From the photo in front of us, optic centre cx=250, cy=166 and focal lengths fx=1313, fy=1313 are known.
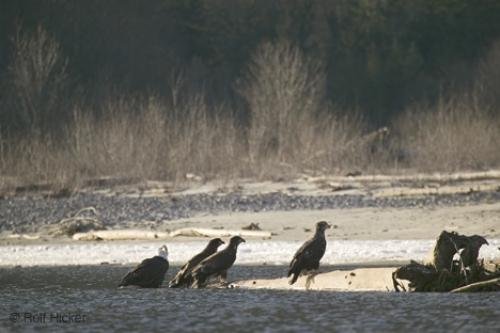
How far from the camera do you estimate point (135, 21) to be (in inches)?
2457

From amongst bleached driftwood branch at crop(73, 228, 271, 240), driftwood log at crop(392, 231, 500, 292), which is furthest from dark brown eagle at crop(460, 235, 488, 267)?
bleached driftwood branch at crop(73, 228, 271, 240)

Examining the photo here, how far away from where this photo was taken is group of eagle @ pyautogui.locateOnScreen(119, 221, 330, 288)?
14.8 meters

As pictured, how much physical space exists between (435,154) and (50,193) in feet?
34.7

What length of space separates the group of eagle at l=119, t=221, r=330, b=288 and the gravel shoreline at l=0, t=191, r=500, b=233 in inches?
333

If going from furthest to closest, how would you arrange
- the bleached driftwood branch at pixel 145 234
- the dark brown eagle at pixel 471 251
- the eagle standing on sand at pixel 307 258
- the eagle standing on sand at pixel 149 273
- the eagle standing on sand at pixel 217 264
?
the bleached driftwood branch at pixel 145 234 → the eagle standing on sand at pixel 149 273 → the eagle standing on sand at pixel 217 264 → the eagle standing on sand at pixel 307 258 → the dark brown eagle at pixel 471 251

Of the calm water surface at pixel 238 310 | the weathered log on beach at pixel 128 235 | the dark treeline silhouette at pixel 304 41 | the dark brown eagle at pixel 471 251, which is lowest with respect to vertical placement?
the calm water surface at pixel 238 310

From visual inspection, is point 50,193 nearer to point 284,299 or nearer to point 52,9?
point 284,299

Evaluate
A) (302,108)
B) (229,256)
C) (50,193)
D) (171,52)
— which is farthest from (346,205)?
(171,52)

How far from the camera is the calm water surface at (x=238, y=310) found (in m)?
12.6

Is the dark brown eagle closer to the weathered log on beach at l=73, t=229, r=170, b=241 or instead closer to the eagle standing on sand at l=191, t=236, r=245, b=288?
the eagle standing on sand at l=191, t=236, r=245, b=288

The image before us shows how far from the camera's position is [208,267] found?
49.3 ft

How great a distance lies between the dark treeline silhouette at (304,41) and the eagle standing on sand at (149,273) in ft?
139

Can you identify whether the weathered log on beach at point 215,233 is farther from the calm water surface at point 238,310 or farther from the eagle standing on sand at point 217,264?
the eagle standing on sand at point 217,264

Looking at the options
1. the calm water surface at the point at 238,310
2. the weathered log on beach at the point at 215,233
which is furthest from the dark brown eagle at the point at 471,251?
the weathered log on beach at the point at 215,233
